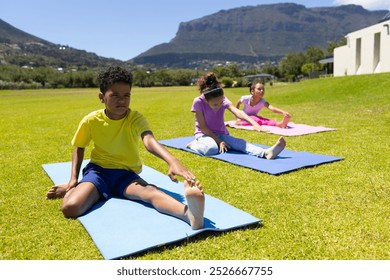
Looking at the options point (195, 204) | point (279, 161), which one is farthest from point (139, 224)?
point (279, 161)

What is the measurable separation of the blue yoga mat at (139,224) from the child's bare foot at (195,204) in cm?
8

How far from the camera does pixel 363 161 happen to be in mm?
5648

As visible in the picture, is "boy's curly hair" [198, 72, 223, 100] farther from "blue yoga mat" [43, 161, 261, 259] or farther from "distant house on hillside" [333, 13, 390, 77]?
"distant house on hillside" [333, 13, 390, 77]

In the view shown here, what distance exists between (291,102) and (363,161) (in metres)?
14.5

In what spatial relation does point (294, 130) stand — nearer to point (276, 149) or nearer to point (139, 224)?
point (276, 149)

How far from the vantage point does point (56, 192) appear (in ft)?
13.5

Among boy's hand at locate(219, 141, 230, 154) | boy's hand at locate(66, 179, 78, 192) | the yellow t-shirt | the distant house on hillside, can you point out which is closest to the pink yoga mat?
boy's hand at locate(219, 141, 230, 154)

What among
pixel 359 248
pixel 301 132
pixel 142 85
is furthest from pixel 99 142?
pixel 142 85

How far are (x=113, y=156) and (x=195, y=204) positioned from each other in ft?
4.90

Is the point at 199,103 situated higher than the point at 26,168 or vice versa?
the point at 199,103

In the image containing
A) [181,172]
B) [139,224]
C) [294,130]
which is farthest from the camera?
[294,130]

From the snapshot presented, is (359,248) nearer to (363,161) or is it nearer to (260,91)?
(363,161)

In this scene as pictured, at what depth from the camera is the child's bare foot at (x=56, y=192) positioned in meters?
4.09

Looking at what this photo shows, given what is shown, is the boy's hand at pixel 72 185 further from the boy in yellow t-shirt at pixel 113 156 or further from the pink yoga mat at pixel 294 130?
the pink yoga mat at pixel 294 130
